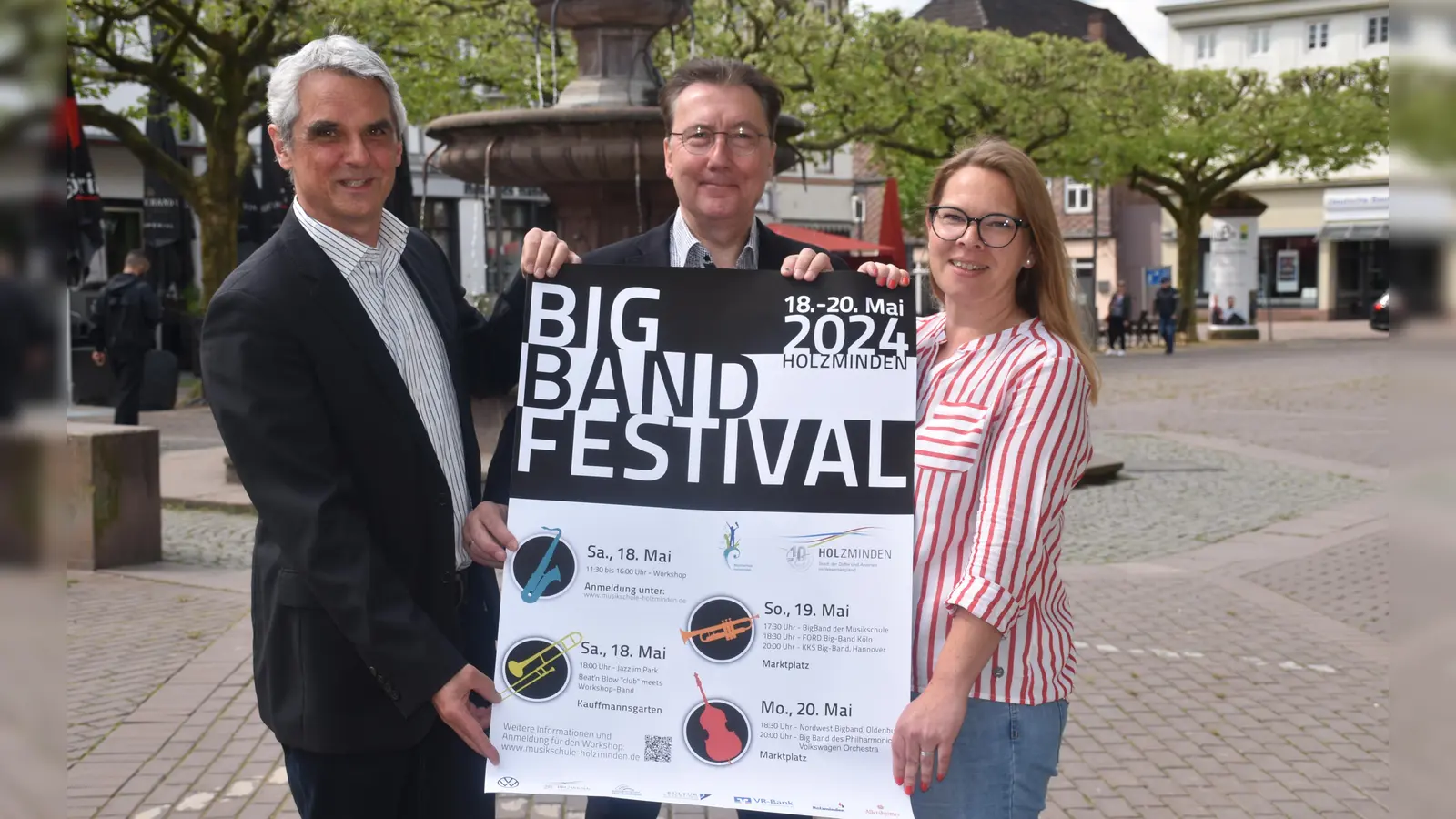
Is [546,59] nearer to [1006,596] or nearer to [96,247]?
[96,247]

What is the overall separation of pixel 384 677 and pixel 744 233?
1.29 m

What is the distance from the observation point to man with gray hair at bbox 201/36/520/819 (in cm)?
240

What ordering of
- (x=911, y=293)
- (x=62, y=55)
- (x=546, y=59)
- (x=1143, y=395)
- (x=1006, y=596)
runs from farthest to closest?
(x=546, y=59), (x=1143, y=395), (x=911, y=293), (x=1006, y=596), (x=62, y=55)

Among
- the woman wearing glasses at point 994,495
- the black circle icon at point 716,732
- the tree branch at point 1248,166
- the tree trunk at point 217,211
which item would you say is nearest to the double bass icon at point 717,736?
the black circle icon at point 716,732

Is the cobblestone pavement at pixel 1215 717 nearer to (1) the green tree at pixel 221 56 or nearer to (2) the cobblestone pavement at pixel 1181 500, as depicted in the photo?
(2) the cobblestone pavement at pixel 1181 500

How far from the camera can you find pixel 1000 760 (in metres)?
2.44

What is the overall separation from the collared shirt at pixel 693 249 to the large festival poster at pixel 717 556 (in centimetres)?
35

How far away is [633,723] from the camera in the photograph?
2633 mm

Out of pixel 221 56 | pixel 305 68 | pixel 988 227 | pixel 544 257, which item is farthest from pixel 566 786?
pixel 221 56

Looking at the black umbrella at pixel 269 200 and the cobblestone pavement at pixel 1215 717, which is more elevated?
the black umbrella at pixel 269 200

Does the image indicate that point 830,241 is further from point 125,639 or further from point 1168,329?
point 1168,329

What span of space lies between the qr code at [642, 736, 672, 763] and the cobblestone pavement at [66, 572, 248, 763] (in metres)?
3.33

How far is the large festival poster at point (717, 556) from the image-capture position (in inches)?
100

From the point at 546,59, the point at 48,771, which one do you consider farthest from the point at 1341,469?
the point at 546,59
